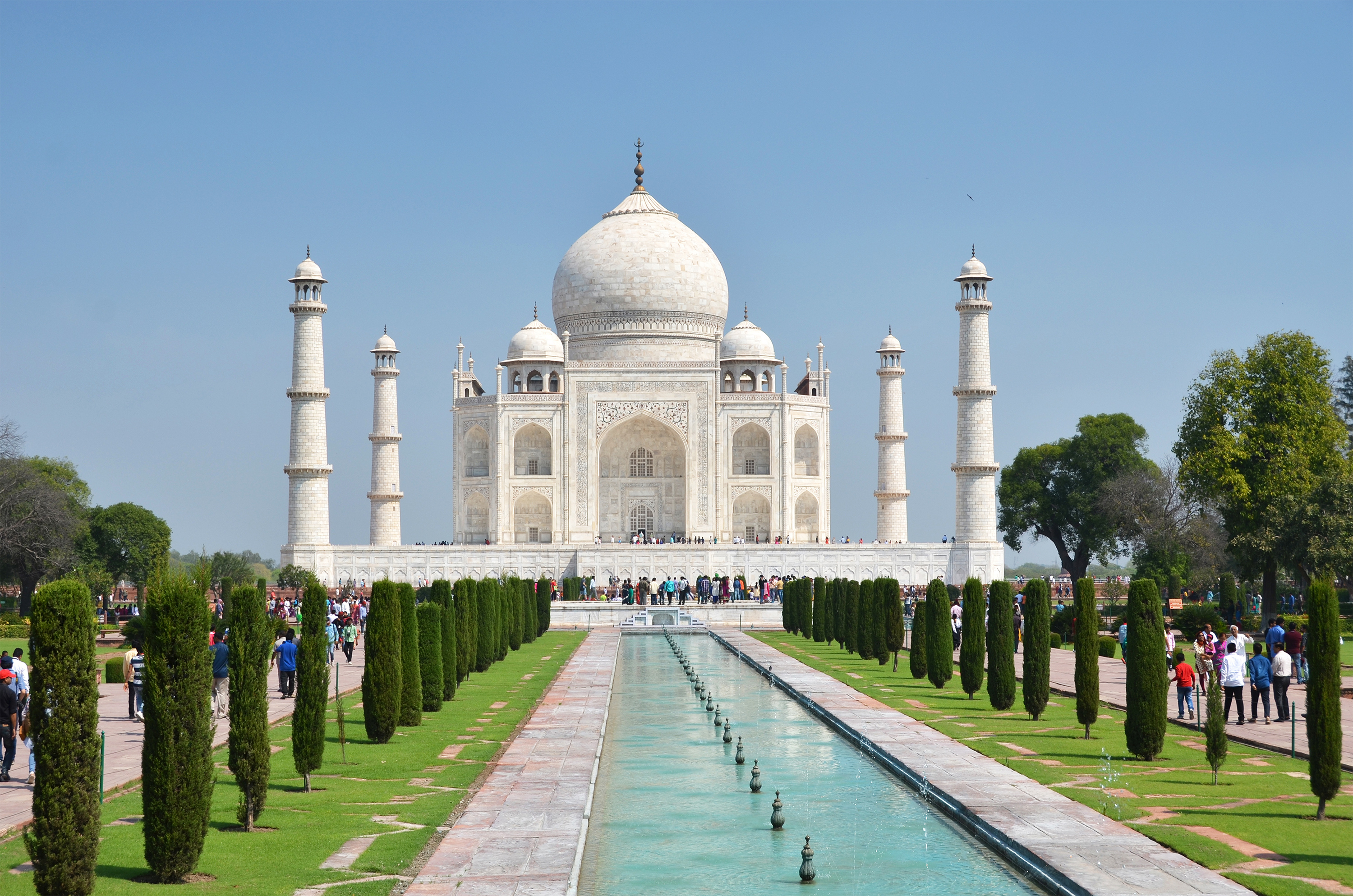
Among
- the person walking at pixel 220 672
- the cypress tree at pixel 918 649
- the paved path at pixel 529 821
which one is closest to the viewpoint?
the paved path at pixel 529 821

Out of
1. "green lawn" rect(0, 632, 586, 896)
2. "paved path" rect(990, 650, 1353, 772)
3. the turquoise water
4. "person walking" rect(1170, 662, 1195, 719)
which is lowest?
the turquoise water

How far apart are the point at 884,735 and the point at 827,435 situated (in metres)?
28.4

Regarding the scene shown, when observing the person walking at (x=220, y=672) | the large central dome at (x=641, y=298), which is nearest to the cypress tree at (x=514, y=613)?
the person walking at (x=220, y=672)

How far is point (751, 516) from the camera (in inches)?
1531

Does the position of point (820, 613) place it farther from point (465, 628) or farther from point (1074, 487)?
point (1074, 487)

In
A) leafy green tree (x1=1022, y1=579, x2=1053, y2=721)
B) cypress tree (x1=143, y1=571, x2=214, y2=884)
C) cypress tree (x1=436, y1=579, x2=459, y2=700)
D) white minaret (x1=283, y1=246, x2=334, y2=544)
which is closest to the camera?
cypress tree (x1=143, y1=571, x2=214, y2=884)

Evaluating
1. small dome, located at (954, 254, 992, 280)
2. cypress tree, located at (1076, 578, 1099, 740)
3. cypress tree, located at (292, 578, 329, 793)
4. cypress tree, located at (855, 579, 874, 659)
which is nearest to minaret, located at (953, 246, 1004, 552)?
small dome, located at (954, 254, 992, 280)

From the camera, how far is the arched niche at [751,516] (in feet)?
127

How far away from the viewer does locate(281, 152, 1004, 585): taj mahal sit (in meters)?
34.4

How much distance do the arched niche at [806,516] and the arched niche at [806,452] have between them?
66cm

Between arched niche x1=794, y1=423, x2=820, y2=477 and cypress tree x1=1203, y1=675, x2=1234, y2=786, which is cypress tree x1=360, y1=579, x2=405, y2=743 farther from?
arched niche x1=794, y1=423, x2=820, y2=477

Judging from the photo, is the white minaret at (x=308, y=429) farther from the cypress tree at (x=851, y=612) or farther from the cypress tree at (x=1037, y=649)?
the cypress tree at (x=1037, y=649)

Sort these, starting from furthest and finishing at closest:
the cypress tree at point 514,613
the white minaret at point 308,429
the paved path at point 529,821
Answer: the white minaret at point 308,429
the cypress tree at point 514,613
the paved path at point 529,821

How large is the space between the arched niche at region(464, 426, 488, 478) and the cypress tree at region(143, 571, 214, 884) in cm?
3259
